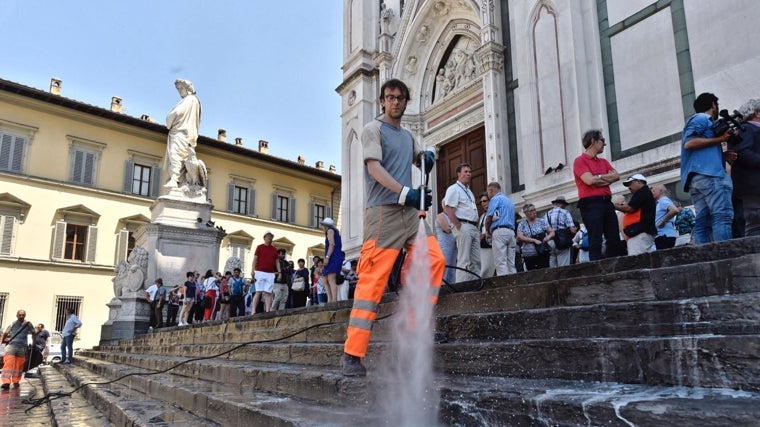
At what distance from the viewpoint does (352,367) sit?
10.7 feet

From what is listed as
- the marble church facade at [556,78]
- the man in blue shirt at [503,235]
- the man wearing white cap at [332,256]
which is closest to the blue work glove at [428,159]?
the man in blue shirt at [503,235]

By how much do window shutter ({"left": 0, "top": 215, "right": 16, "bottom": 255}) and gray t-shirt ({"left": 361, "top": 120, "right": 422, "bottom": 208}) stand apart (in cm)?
2973

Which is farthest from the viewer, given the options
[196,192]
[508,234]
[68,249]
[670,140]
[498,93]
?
[68,249]

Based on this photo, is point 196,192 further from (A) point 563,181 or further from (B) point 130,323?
(A) point 563,181

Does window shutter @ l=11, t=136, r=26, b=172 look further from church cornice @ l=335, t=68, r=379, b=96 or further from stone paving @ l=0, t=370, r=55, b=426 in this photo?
stone paving @ l=0, t=370, r=55, b=426

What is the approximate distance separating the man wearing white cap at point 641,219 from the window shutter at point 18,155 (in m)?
31.3

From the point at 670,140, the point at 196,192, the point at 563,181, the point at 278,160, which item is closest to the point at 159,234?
the point at 196,192

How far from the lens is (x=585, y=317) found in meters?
2.88

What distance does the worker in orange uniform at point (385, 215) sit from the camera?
3.34 metres

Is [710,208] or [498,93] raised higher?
[498,93]

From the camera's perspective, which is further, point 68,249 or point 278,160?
point 278,160

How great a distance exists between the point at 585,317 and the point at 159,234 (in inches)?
545

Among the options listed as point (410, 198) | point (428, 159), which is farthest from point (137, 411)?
point (428, 159)

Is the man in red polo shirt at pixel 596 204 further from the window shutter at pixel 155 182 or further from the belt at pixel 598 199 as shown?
the window shutter at pixel 155 182
